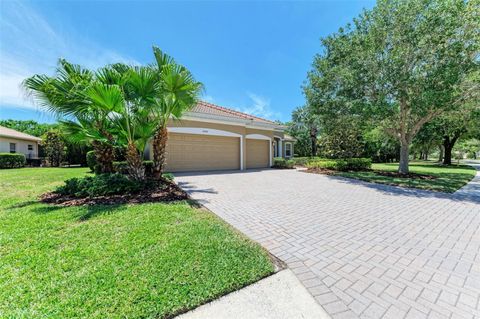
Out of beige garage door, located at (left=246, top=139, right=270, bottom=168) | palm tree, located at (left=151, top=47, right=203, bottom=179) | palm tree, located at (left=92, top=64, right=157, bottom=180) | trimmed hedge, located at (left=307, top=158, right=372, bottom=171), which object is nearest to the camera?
palm tree, located at (left=92, top=64, right=157, bottom=180)

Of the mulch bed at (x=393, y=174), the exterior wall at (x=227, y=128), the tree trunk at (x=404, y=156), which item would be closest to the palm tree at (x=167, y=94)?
the exterior wall at (x=227, y=128)

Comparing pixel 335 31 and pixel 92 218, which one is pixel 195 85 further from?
pixel 335 31

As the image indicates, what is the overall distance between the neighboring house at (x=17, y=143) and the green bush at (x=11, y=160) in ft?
11.5

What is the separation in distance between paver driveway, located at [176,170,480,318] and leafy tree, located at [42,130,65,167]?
2074 centimetres

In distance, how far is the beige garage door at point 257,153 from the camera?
16812 mm

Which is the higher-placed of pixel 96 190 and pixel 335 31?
pixel 335 31

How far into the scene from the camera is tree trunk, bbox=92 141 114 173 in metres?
8.09

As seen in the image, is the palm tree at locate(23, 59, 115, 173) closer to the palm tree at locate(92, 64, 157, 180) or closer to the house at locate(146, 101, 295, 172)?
the palm tree at locate(92, 64, 157, 180)

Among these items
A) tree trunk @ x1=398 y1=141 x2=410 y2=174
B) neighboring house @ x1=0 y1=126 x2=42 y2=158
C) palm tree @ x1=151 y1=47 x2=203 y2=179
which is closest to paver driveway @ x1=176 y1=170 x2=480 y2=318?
palm tree @ x1=151 y1=47 x2=203 y2=179

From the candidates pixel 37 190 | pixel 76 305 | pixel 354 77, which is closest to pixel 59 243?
pixel 76 305

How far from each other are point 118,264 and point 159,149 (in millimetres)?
5633

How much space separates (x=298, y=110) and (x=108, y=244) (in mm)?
24635

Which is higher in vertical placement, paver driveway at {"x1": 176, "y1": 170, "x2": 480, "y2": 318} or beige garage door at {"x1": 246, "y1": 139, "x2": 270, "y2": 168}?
beige garage door at {"x1": 246, "y1": 139, "x2": 270, "y2": 168}

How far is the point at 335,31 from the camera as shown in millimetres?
11711
